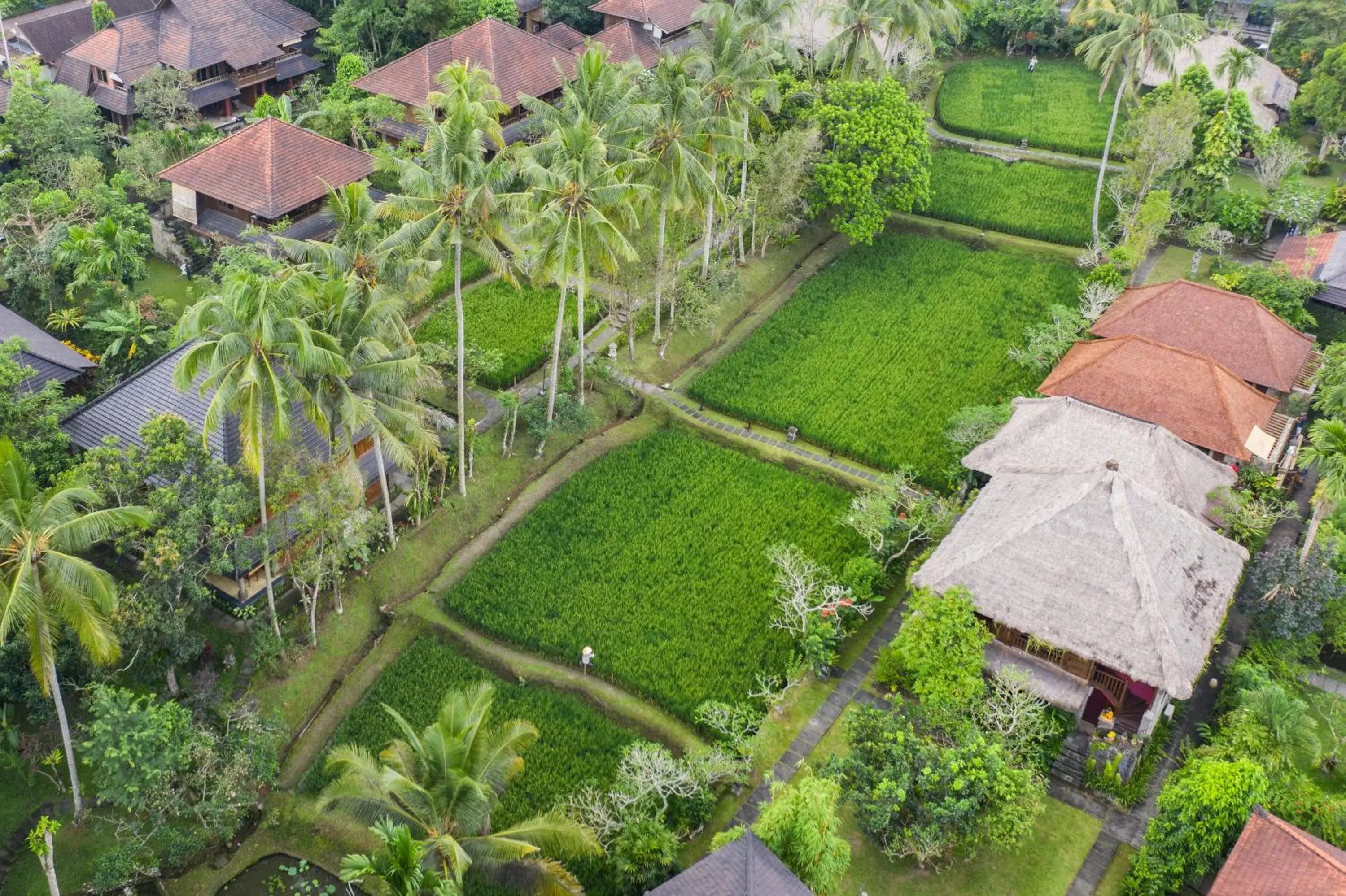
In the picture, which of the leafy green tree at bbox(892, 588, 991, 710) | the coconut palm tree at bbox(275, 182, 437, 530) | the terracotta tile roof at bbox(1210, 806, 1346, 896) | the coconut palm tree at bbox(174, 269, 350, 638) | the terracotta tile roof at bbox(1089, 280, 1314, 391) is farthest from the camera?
the terracotta tile roof at bbox(1089, 280, 1314, 391)

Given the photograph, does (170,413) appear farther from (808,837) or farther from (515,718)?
(808,837)

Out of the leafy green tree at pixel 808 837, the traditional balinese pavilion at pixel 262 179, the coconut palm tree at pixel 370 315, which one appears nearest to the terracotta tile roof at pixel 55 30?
the traditional balinese pavilion at pixel 262 179

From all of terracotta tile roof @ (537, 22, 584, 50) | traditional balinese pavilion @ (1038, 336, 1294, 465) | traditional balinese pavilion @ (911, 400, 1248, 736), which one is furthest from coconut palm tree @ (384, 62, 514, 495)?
terracotta tile roof @ (537, 22, 584, 50)

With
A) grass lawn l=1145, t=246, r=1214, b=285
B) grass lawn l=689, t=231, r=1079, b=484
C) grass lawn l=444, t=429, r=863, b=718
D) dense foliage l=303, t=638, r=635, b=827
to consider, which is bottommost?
dense foliage l=303, t=638, r=635, b=827

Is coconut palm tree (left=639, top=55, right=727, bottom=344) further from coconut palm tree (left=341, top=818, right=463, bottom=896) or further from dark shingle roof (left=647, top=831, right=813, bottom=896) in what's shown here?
coconut palm tree (left=341, top=818, right=463, bottom=896)

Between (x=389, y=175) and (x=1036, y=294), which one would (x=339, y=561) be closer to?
(x=389, y=175)

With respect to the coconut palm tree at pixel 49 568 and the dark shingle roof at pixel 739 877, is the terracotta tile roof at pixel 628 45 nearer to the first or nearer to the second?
the coconut palm tree at pixel 49 568

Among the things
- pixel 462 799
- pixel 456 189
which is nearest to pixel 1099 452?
pixel 456 189
